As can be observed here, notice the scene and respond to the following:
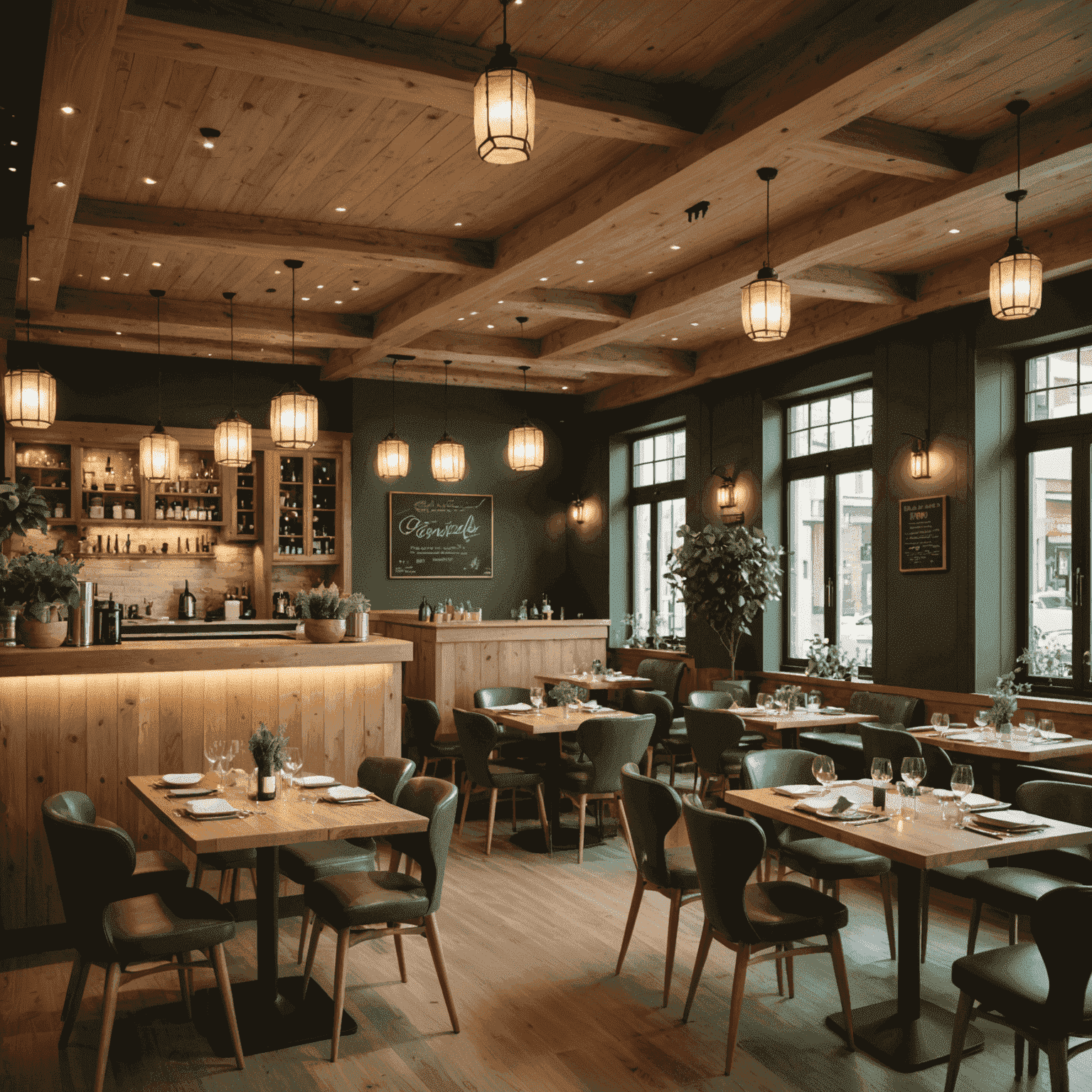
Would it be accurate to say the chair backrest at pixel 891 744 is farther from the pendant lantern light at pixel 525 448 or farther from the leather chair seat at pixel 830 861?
the pendant lantern light at pixel 525 448

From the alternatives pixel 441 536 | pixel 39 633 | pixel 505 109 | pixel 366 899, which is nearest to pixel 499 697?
pixel 39 633

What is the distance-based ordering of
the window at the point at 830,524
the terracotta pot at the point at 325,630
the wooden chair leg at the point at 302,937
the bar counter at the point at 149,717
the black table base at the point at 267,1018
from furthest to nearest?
the window at the point at 830,524
the terracotta pot at the point at 325,630
the bar counter at the point at 149,717
the wooden chair leg at the point at 302,937
the black table base at the point at 267,1018

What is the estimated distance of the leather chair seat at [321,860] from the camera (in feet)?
14.0

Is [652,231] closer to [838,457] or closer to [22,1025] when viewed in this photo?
[838,457]

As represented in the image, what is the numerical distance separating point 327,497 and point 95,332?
2.78 m

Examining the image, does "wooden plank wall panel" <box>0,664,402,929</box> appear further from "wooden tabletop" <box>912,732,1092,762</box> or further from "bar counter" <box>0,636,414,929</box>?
→ "wooden tabletop" <box>912,732,1092,762</box>

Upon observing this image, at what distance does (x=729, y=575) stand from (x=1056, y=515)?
2575 mm

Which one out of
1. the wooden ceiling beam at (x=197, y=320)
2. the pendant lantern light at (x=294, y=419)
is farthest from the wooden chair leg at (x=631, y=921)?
the wooden ceiling beam at (x=197, y=320)

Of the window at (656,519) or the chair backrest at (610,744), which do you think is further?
the window at (656,519)

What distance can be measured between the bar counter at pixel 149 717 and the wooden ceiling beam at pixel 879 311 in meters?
4.53

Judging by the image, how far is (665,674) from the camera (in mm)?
9180

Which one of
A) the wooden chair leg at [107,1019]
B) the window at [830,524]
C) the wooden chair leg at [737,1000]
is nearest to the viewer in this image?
the wooden chair leg at [107,1019]

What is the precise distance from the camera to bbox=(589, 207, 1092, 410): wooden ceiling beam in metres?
6.07

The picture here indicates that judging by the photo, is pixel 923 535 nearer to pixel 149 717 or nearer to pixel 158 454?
pixel 149 717
